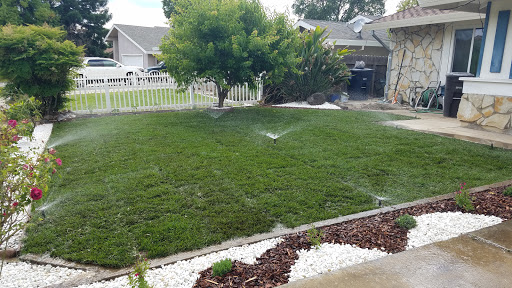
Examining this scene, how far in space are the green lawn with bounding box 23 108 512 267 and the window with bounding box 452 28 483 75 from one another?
16.4ft

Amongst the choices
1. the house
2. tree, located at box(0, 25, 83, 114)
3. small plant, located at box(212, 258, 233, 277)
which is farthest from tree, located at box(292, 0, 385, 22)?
small plant, located at box(212, 258, 233, 277)

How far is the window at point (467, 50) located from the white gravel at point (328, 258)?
9924mm

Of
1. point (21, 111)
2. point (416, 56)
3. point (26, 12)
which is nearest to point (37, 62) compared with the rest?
point (21, 111)

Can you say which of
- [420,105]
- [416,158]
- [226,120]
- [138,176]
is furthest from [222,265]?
[420,105]

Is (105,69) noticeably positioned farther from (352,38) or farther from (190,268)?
(190,268)

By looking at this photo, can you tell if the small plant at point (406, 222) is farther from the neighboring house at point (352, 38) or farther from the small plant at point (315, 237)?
the neighboring house at point (352, 38)

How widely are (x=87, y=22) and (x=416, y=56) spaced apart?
109ft

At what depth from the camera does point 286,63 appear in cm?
915

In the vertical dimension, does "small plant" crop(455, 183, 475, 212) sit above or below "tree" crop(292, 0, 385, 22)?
below

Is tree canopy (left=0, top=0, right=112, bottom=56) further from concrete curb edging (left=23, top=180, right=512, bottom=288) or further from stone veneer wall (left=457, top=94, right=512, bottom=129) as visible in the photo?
concrete curb edging (left=23, top=180, right=512, bottom=288)

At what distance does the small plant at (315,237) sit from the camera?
2.88 m

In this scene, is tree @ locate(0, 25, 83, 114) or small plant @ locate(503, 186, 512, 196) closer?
small plant @ locate(503, 186, 512, 196)

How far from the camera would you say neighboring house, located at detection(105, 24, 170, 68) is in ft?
101

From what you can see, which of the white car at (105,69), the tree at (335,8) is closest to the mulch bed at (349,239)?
the white car at (105,69)
